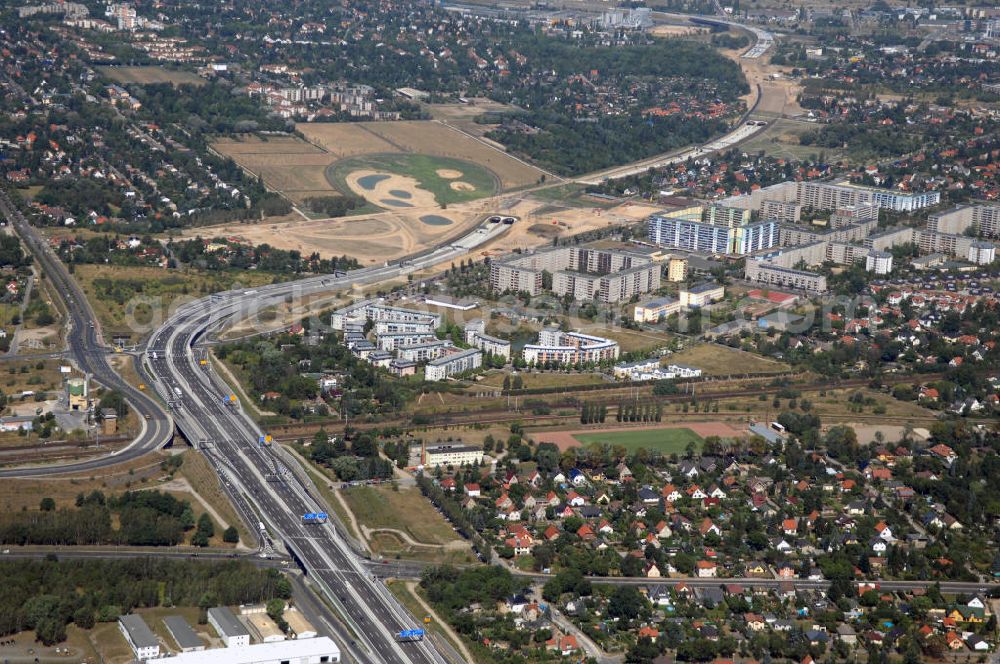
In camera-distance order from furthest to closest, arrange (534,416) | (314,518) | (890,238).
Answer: (890,238) < (534,416) < (314,518)

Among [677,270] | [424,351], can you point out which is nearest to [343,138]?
[677,270]

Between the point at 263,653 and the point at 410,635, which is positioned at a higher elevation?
the point at 263,653

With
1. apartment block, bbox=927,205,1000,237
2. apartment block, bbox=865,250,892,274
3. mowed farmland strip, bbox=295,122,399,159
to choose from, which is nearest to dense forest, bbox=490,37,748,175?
mowed farmland strip, bbox=295,122,399,159

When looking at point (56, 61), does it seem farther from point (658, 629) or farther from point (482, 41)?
point (658, 629)

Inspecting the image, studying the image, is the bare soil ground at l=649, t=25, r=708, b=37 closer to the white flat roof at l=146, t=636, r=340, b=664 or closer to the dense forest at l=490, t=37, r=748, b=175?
the dense forest at l=490, t=37, r=748, b=175

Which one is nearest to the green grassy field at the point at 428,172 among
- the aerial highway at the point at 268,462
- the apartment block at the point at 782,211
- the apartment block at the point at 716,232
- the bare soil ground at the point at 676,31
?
the apartment block at the point at 716,232

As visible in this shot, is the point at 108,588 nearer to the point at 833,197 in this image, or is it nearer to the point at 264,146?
the point at 833,197
